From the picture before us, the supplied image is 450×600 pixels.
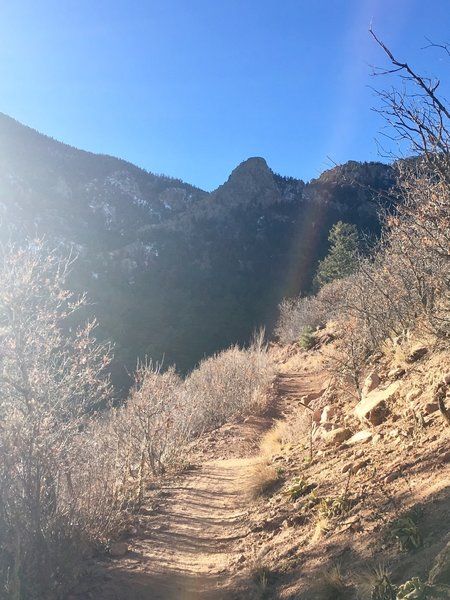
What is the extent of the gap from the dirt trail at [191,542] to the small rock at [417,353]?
3279 mm

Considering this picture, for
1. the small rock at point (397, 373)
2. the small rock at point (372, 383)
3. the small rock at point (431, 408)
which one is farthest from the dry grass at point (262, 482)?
the small rock at point (431, 408)

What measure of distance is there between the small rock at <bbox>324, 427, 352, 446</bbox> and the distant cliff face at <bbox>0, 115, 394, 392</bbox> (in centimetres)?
4352

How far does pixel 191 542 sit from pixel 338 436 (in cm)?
Result: 257

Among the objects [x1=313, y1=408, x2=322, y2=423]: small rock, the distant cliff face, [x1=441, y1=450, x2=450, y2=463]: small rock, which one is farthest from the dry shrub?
the distant cliff face

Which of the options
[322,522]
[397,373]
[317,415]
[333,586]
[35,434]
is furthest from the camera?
[317,415]

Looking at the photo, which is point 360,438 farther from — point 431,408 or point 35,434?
point 35,434

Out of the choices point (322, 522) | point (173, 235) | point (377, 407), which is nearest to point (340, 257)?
point (377, 407)

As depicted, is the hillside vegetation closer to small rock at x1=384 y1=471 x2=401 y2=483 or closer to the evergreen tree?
small rock at x1=384 y1=471 x2=401 y2=483

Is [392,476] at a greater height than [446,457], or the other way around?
[446,457]

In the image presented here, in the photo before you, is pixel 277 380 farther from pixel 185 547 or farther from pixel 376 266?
pixel 185 547

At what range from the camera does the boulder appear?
6.45 m

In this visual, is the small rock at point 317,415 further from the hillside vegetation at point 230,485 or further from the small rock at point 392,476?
the small rock at point 392,476

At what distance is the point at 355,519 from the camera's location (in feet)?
14.1

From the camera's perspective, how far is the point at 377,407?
21.4 ft
